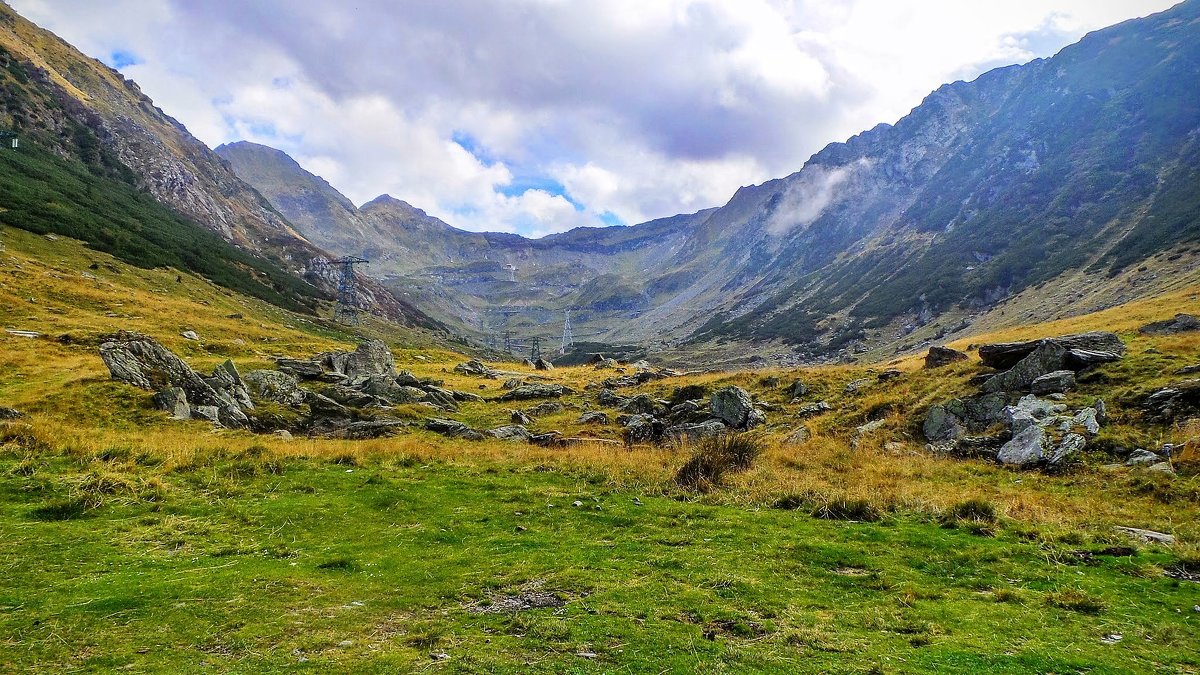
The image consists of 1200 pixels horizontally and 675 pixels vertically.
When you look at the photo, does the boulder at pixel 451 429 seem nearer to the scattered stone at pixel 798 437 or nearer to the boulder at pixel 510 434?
the boulder at pixel 510 434

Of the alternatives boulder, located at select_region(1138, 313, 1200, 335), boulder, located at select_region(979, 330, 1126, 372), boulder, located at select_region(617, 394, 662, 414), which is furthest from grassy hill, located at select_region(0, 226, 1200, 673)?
boulder, located at select_region(1138, 313, 1200, 335)

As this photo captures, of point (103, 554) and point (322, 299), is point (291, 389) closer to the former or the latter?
point (103, 554)

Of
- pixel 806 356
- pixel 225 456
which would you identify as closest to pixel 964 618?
pixel 225 456

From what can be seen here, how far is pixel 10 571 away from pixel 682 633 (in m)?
8.85

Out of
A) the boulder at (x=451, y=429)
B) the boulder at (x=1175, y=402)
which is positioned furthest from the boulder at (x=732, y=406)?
the boulder at (x=1175, y=402)

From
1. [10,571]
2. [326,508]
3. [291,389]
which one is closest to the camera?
[10,571]

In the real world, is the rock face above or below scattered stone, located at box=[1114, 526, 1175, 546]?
above

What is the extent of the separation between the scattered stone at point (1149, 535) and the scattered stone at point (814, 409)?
51.1 ft

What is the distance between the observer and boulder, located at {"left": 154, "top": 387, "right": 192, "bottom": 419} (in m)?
20.3

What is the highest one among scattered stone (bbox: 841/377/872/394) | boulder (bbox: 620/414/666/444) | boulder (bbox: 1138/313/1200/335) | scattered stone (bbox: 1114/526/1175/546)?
boulder (bbox: 1138/313/1200/335)

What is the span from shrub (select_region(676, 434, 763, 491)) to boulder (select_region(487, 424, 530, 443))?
10252 mm

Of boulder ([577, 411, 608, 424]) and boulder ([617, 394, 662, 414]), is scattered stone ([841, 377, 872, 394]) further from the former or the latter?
boulder ([577, 411, 608, 424])

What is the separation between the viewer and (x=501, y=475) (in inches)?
613

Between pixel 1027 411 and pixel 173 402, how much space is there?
3034cm
